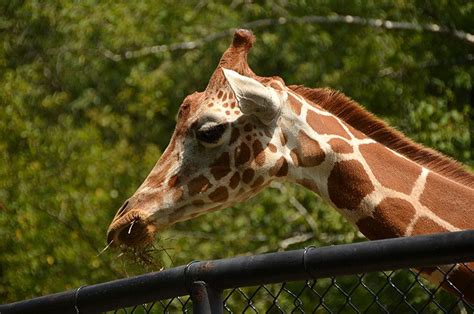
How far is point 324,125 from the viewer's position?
5.93 meters

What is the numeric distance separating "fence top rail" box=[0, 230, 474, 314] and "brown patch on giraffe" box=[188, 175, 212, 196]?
1471 mm

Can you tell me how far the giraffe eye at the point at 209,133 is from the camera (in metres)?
5.96

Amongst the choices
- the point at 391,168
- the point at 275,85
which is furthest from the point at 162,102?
the point at 391,168

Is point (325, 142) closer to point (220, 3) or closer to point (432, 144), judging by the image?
point (432, 144)

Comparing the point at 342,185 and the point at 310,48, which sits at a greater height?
the point at 342,185

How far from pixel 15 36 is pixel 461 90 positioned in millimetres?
5727

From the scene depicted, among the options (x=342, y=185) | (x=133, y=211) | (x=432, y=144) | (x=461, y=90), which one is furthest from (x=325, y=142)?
(x=461, y=90)

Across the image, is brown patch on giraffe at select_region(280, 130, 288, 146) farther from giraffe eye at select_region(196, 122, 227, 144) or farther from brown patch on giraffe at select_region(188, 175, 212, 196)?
brown patch on giraffe at select_region(188, 175, 212, 196)

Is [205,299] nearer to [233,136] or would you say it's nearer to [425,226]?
[425,226]

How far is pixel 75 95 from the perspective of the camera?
14438mm

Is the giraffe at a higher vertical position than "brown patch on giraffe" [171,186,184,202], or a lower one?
higher

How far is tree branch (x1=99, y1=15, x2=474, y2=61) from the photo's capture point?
442 inches

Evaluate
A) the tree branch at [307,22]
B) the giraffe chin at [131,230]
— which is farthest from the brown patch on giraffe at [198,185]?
the tree branch at [307,22]

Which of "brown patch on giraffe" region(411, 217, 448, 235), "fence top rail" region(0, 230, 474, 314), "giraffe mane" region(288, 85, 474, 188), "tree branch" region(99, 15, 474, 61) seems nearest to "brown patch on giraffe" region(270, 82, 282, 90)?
"giraffe mane" region(288, 85, 474, 188)
